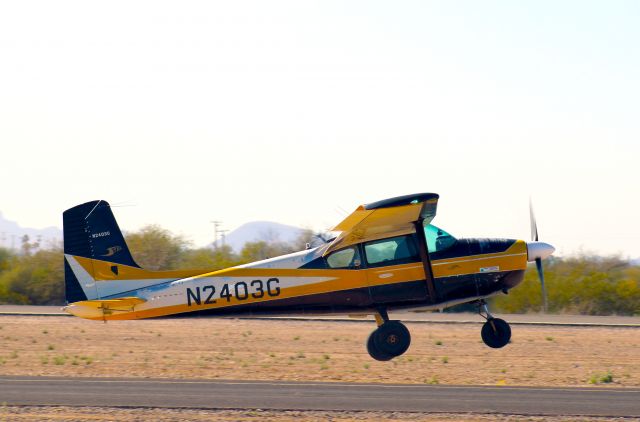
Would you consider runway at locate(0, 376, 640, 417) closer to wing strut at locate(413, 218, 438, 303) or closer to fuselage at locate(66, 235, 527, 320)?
fuselage at locate(66, 235, 527, 320)

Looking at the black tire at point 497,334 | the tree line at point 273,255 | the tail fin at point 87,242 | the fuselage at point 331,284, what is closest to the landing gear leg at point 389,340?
the fuselage at point 331,284

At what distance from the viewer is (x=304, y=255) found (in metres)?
17.4

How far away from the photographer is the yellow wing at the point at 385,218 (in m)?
15.5

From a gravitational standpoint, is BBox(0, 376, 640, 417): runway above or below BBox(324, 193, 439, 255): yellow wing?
below

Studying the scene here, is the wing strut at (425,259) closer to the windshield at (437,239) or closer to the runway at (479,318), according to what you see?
the windshield at (437,239)

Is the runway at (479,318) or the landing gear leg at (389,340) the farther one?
the runway at (479,318)

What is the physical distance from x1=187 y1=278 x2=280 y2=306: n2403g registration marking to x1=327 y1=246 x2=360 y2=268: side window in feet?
3.61

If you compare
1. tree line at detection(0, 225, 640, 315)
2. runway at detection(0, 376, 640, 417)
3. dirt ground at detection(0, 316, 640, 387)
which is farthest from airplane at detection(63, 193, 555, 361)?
tree line at detection(0, 225, 640, 315)

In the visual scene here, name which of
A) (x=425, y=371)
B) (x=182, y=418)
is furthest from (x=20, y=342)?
(x=182, y=418)

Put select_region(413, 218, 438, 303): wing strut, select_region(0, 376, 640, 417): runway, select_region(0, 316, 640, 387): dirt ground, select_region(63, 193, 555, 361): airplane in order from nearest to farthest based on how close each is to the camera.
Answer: select_region(413, 218, 438, 303): wing strut < select_region(63, 193, 555, 361): airplane < select_region(0, 376, 640, 417): runway < select_region(0, 316, 640, 387): dirt ground

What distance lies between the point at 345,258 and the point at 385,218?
1.33 meters

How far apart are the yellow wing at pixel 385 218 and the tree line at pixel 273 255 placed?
22.8 metres

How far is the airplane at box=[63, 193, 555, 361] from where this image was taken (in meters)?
17.0

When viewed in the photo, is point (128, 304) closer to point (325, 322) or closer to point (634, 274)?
point (325, 322)
